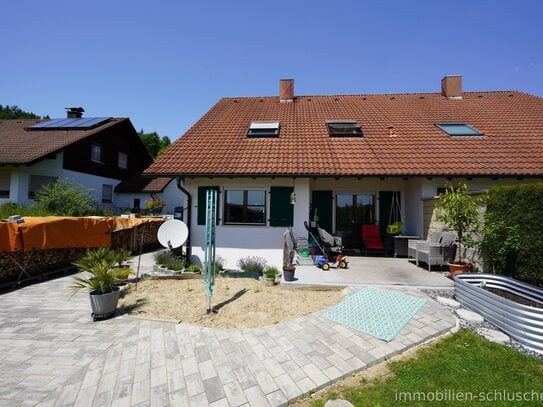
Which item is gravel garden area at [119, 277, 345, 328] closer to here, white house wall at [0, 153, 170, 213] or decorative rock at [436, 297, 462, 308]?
decorative rock at [436, 297, 462, 308]

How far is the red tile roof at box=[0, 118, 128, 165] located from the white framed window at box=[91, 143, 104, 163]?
1.21 m

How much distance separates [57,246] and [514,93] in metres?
21.9

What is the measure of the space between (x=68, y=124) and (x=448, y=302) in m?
24.0

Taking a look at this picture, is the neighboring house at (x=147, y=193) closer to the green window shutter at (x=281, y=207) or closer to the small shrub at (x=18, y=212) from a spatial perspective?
the small shrub at (x=18, y=212)

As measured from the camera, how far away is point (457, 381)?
288 centimetres

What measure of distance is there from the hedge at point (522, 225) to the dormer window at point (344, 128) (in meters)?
5.58

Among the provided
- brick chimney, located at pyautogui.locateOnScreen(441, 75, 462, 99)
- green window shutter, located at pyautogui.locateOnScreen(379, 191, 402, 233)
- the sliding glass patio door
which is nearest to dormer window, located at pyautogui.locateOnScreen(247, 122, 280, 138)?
the sliding glass patio door

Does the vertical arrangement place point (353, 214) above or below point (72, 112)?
below

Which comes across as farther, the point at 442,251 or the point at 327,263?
the point at 327,263

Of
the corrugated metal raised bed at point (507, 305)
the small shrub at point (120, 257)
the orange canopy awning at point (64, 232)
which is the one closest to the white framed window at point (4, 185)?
the orange canopy awning at point (64, 232)

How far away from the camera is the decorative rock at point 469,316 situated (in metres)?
4.25

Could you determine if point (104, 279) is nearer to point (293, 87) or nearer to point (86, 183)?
point (293, 87)

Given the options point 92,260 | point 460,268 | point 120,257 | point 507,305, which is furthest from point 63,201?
point 507,305

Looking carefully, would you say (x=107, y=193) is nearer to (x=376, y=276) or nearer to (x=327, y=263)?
(x=327, y=263)
